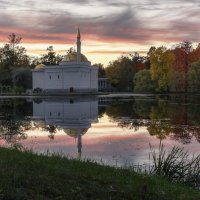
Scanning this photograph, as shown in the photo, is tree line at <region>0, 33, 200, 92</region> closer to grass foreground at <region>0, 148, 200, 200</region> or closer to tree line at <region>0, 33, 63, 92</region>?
tree line at <region>0, 33, 63, 92</region>

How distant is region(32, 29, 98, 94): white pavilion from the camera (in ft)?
307

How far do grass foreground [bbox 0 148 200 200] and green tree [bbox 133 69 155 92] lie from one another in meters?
88.7

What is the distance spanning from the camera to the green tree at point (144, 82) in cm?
9900

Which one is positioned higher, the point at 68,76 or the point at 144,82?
the point at 68,76

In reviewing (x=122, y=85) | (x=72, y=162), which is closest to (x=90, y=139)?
(x=72, y=162)

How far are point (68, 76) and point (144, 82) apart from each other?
18.8 meters

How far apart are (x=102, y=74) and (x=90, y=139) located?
12175cm

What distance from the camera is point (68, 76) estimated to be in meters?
93.7

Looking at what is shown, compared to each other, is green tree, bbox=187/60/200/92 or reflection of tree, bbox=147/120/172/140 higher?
green tree, bbox=187/60/200/92

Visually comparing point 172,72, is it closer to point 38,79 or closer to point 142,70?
point 142,70

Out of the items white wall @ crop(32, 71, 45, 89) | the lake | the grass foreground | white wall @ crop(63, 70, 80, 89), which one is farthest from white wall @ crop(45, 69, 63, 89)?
the grass foreground

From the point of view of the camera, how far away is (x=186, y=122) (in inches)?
1186

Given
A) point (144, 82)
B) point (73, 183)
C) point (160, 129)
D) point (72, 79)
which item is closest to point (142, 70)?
point (144, 82)

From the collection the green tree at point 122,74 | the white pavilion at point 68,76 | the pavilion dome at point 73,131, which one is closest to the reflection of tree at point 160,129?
the pavilion dome at point 73,131
